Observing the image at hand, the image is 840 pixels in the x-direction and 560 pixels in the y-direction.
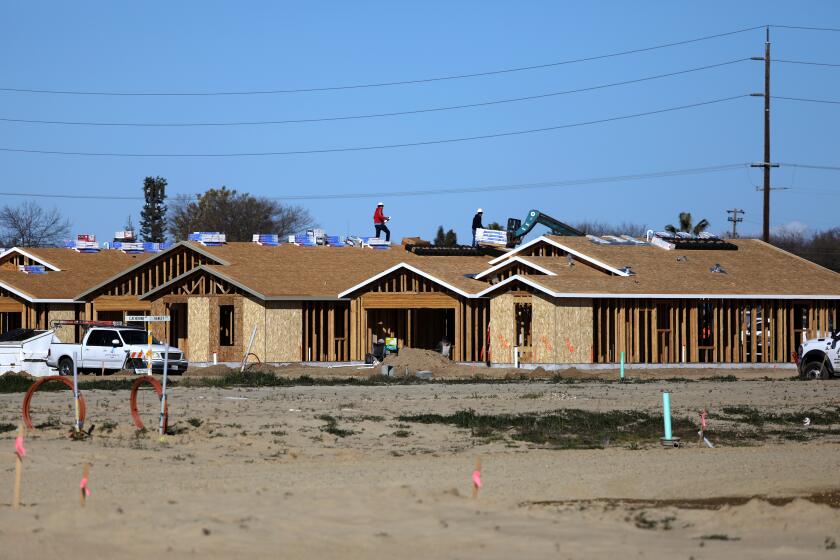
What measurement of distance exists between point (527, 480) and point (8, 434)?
9.37m

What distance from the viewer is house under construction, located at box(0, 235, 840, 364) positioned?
45.5m

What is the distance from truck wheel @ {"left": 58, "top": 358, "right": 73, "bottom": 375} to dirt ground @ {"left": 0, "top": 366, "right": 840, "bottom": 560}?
11396mm

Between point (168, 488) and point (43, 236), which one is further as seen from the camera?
point (43, 236)

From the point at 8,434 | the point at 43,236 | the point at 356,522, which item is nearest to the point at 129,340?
the point at 8,434

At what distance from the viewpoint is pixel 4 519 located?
45.9ft

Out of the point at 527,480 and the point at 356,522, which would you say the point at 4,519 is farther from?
the point at 527,480

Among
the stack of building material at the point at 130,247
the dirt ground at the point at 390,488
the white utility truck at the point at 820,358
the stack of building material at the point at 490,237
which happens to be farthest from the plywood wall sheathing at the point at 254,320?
the dirt ground at the point at 390,488

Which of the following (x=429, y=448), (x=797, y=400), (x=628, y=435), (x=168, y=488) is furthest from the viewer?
(x=797, y=400)

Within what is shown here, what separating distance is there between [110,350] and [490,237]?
23.3 m

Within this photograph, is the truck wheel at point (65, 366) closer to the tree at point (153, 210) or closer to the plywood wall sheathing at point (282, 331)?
the plywood wall sheathing at point (282, 331)

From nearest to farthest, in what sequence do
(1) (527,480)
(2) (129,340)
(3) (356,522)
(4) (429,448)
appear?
1. (3) (356,522)
2. (1) (527,480)
3. (4) (429,448)
4. (2) (129,340)

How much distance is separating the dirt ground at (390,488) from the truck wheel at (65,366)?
1140 centimetres

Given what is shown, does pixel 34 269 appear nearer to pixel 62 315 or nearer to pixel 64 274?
pixel 64 274

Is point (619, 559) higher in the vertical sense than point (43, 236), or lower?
lower
